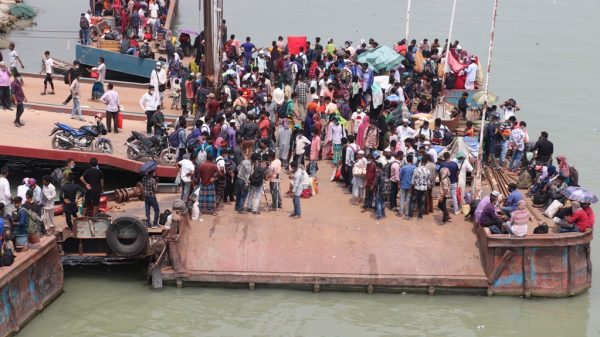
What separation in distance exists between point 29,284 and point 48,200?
220 cm

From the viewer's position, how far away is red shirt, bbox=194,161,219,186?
864 inches

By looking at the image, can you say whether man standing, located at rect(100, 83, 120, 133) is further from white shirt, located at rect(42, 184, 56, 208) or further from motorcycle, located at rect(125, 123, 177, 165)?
white shirt, located at rect(42, 184, 56, 208)

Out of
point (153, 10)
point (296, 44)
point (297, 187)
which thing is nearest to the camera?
point (297, 187)

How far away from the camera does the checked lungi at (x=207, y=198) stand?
2216 cm

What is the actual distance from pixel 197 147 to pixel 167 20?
20.4 m

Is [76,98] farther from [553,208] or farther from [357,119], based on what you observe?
[553,208]

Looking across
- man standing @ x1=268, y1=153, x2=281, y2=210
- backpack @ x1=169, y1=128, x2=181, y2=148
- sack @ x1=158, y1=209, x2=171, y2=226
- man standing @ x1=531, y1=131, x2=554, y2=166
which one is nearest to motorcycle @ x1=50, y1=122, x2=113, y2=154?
backpack @ x1=169, y1=128, x2=181, y2=148

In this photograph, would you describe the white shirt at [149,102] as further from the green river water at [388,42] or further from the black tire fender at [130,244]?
the black tire fender at [130,244]

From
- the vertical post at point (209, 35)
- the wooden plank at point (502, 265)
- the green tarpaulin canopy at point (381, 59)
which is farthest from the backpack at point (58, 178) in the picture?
the green tarpaulin canopy at point (381, 59)

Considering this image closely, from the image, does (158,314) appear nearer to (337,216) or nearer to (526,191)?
(337,216)

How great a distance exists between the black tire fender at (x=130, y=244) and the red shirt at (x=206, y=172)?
5.57ft

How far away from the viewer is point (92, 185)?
21.7 m

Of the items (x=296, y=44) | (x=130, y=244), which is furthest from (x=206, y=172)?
(x=296, y=44)

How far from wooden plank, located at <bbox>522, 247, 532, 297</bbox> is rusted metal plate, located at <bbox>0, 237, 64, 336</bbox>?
30.3 feet
